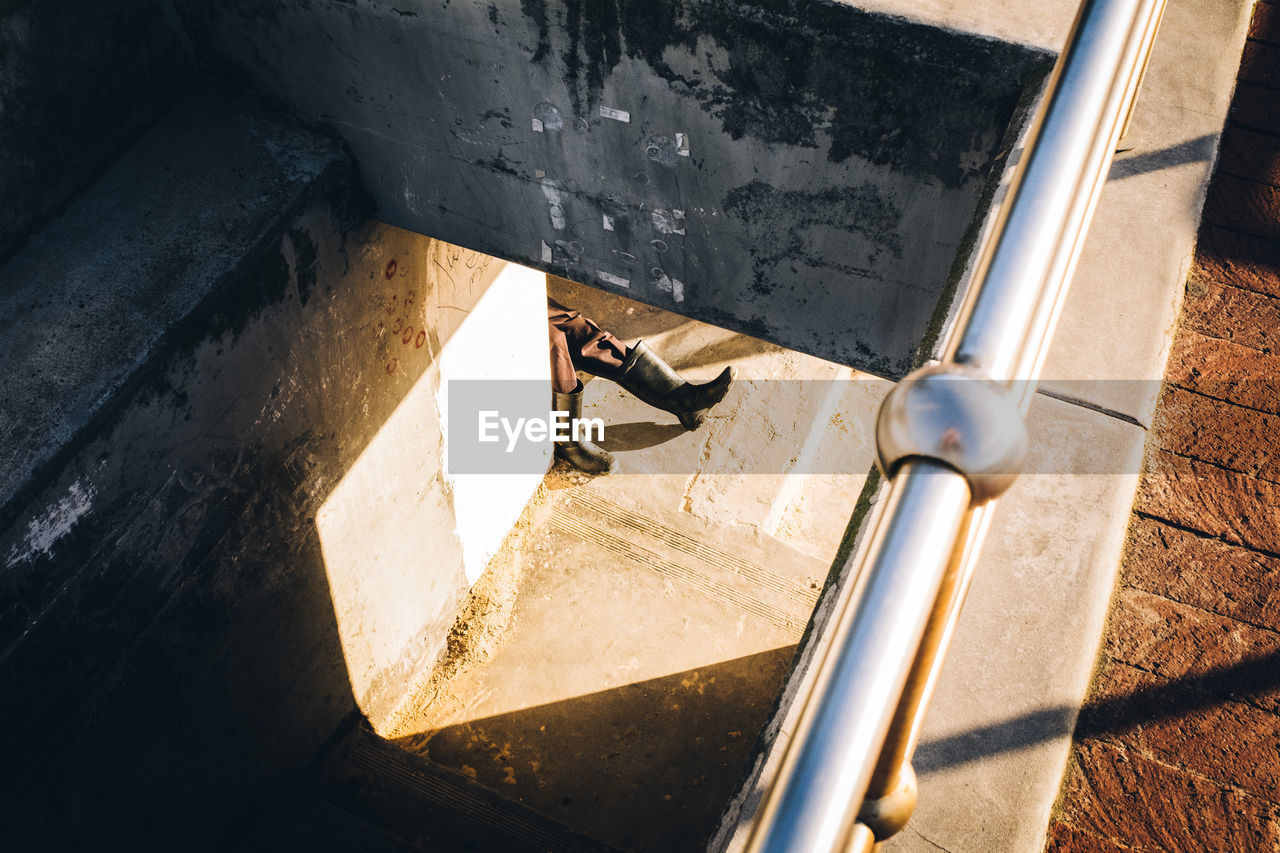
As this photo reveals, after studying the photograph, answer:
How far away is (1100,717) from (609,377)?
4.63 m

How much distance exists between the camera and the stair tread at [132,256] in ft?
7.64

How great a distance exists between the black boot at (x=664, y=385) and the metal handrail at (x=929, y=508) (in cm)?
520

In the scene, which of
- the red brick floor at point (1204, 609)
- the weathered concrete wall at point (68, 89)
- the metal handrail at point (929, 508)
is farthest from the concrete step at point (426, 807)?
the metal handrail at point (929, 508)

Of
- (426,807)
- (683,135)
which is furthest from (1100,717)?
(426,807)

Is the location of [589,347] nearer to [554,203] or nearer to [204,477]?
[554,203]

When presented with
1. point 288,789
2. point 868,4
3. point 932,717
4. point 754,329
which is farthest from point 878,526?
point 288,789

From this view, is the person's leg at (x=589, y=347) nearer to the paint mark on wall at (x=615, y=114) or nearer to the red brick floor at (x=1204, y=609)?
the paint mark on wall at (x=615, y=114)

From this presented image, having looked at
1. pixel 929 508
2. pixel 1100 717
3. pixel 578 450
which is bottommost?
pixel 578 450

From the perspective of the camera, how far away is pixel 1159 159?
7.70ft

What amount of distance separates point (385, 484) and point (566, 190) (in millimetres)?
1915

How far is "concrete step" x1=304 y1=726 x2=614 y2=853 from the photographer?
453cm

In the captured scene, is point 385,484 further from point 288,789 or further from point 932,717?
point 932,717

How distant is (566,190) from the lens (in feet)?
9.50

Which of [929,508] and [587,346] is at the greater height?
[929,508]
